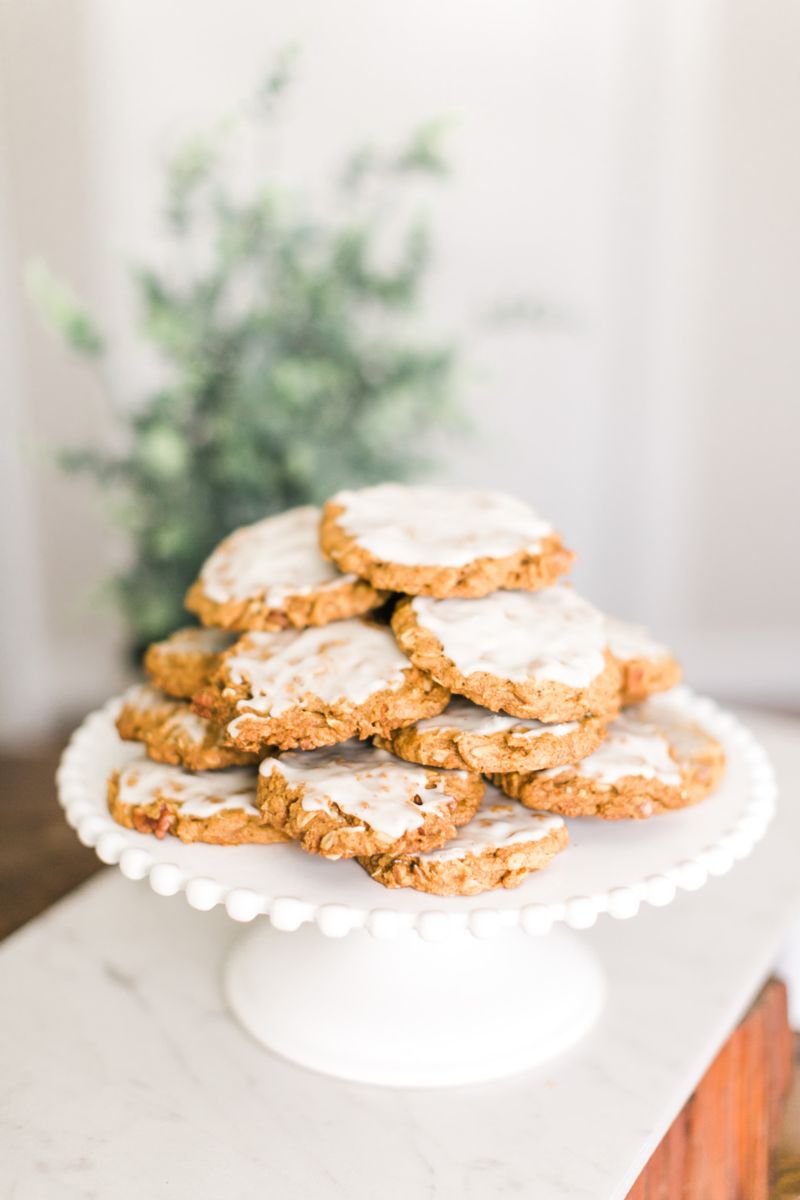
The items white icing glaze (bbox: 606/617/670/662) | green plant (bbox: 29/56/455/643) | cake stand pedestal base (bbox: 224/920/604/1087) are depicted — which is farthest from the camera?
green plant (bbox: 29/56/455/643)

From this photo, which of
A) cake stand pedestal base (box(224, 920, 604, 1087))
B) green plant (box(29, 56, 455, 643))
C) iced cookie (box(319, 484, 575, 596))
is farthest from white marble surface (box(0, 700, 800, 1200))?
green plant (box(29, 56, 455, 643))

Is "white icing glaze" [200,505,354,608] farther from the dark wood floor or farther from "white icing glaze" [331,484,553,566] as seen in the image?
the dark wood floor

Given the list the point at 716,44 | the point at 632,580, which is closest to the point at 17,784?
the point at 632,580

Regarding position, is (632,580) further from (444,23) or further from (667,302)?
(444,23)

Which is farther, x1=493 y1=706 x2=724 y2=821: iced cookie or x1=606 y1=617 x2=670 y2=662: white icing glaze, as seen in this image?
x1=606 y1=617 x2=670 y2=662: white icing glaze

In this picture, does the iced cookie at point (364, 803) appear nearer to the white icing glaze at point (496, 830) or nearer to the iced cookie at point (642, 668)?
the white icing glaze at point (496, 830)

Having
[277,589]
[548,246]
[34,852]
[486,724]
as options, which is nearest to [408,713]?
[486,724]
